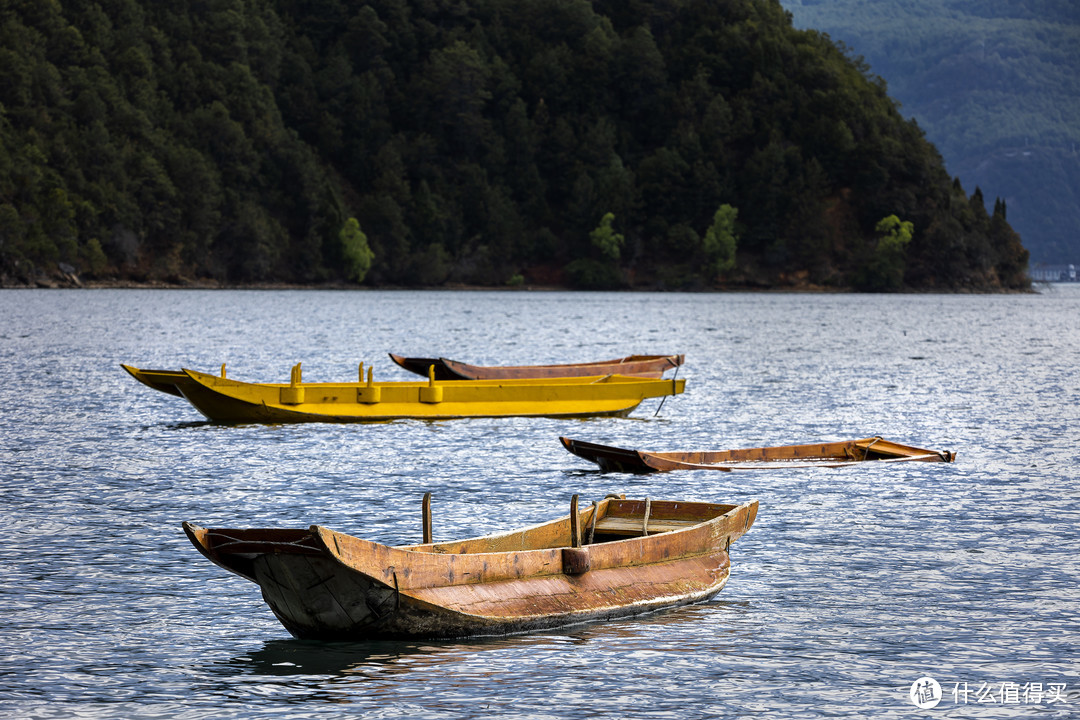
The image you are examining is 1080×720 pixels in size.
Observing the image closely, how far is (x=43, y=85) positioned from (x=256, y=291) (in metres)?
42.4

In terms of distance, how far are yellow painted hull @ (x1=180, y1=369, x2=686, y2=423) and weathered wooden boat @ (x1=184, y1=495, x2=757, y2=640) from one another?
20.0 meters

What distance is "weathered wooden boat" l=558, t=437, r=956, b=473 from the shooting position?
27172 millimetres

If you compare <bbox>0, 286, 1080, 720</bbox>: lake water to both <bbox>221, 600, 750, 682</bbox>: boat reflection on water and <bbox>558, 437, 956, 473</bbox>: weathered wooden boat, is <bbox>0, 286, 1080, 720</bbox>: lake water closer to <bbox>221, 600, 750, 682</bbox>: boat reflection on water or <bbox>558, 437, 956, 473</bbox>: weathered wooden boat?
<bbox>221, 600, 750, 682</bbox>: boat reflection on water

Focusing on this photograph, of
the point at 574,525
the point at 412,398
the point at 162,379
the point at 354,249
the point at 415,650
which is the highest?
the point at 354,249

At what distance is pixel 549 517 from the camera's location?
77.5 ft

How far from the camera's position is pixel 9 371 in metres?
54.2

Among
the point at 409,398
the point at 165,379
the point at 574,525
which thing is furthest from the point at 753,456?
the point at 165,379

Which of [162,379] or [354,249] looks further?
[354,249]

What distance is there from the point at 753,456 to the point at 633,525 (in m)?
11.6

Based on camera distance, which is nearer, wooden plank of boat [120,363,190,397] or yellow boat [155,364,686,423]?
wooden plank of boat [120,363,190,397]

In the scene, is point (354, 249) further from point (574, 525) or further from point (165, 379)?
point (574, 525)

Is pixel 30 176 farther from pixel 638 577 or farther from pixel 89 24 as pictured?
pixel 638 577

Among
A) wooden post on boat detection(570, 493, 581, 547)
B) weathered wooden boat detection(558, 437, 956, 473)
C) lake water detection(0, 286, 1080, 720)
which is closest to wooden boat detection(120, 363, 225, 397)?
lake water detection(0, 286, 1080, 720)

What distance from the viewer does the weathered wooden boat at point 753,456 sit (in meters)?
27.2
